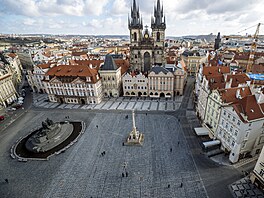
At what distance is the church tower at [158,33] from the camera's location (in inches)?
3297

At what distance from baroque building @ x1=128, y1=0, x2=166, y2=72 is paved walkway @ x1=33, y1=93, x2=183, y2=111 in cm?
2453

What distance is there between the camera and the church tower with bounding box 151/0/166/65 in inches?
3297

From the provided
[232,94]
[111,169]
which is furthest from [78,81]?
[232,94]

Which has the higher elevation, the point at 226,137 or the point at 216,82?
the point at 216,82

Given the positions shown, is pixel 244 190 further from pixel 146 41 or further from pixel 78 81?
pixel 146 41

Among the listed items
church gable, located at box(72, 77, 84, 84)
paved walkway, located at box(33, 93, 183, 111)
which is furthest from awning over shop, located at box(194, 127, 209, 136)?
church gable, located at box(72, 77, 84, 84)

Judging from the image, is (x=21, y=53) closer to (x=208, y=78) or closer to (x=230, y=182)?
(x=208, y=78)

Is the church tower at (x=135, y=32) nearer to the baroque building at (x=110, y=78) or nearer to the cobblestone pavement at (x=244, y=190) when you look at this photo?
the baroque building at (x=110, y=78)

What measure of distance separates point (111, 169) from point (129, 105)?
1351 inches

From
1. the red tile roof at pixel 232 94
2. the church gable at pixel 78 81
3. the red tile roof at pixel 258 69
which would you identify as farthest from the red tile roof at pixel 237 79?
the church gable at pixel 78 81

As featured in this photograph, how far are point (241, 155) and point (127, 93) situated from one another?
5144 centimetres

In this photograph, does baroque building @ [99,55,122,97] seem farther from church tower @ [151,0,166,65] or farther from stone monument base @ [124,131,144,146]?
stone monument base @ [124,131,144,146]

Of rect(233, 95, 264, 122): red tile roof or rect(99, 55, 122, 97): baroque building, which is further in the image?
rect(99, 55, 122, 97): baroque building

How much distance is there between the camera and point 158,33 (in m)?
86.0
